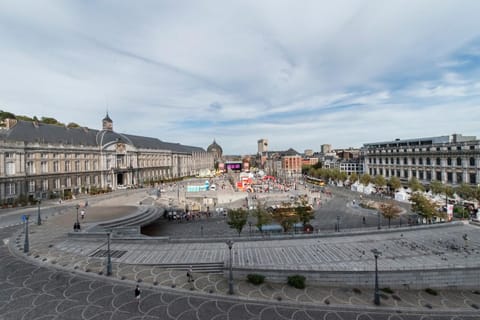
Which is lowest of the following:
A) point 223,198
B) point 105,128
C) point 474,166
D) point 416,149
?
point 223,198

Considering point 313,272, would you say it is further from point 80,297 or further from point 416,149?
point 416,149

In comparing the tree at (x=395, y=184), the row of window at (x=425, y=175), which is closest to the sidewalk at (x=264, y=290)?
the row of window at (x=425, y=175)

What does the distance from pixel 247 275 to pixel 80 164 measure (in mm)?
69047

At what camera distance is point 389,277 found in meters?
18.0

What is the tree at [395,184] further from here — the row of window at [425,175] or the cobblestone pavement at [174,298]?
the cobblestone pavement at [174,298]

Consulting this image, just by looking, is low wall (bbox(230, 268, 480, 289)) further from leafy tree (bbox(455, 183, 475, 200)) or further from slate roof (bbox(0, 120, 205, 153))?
slate roof (bbox(0, 120, 205, 153))

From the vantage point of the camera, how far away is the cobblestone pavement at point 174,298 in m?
13.6

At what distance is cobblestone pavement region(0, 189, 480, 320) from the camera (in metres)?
13.6

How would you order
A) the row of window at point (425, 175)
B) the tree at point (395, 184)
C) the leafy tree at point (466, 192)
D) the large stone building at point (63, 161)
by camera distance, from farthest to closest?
1. the tree at point (395, 184)
2. the row of window at point (425, 175)
3. the large stone building at point (63, 161)
4. the leafy tree at point (466, 192)

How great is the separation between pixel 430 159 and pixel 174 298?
A: 72449mm

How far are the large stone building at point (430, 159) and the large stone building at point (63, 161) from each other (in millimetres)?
86098

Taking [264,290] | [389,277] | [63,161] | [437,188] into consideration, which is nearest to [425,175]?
[437,188]

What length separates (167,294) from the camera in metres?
15.7

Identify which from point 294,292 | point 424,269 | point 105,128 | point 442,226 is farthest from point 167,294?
point 105,128
